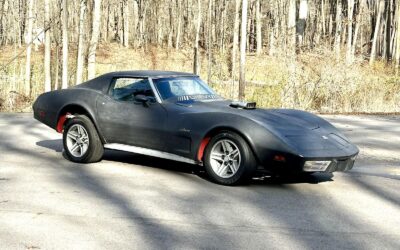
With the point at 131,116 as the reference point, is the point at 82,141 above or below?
below

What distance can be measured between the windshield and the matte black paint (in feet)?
0.42

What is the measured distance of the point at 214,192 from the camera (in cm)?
677

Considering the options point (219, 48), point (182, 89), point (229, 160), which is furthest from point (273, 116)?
point (219, 48)

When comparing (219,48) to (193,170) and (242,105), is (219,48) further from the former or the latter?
(242,105)

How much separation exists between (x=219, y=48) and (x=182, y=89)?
3870cm

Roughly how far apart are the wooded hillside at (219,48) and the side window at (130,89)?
11.6 meters

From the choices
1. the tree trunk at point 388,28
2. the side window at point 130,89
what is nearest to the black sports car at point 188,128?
the side window at point 130,89

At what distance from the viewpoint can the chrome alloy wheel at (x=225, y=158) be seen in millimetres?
7023

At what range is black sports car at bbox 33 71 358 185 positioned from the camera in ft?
22.4

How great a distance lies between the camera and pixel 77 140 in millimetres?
8617

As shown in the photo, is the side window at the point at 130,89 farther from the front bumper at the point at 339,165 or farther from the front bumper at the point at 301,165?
the front bumper at the point at 339,165

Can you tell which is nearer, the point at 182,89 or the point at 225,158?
the point at 225,158

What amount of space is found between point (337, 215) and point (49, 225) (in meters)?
2.70

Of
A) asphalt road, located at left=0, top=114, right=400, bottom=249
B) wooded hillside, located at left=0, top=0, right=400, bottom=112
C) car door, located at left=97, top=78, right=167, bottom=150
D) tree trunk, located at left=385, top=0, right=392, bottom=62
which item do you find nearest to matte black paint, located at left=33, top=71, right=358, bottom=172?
car door, located at left=97, top=78, right=167, bottom=150
